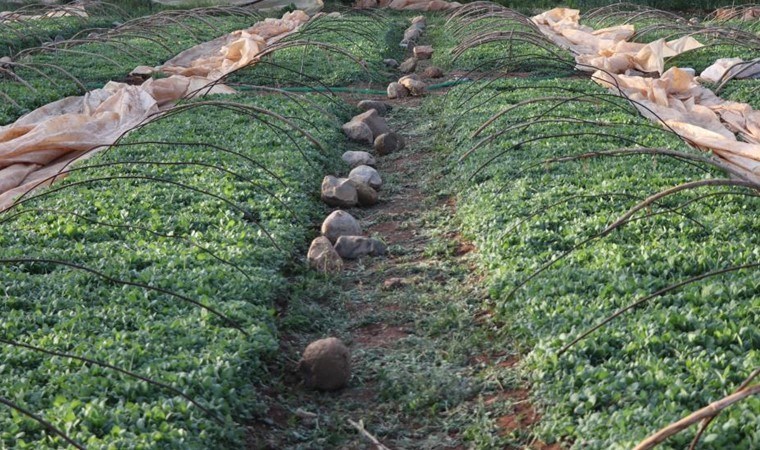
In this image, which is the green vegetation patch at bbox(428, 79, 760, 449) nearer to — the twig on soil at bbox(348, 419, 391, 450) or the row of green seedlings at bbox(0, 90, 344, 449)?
the twig on soil at bbox(348, 419, 391, 450)

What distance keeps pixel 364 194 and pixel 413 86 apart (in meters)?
5.60

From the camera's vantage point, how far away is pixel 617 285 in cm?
540

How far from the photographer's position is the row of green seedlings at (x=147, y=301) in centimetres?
419

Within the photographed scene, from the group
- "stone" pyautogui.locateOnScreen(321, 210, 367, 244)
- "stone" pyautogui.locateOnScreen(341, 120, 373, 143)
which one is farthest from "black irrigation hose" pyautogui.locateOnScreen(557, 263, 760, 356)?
"stone" pyautogui.locateOnScreen(341, 120, 373, 143)

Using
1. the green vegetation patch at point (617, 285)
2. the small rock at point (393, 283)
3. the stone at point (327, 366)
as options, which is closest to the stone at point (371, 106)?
the green vegetation patch at point (617, 285)

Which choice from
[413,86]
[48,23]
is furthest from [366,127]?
[48,23]

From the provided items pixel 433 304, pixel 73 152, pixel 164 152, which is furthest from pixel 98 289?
pixel 73 152

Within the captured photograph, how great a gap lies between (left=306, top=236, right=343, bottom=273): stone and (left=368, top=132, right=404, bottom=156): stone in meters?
3.82

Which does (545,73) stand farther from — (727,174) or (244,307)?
(244,307)

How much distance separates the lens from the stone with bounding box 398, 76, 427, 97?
13.9 meters

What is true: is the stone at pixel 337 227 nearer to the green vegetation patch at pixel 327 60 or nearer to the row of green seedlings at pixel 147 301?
the row of green seedlings at pixel 147 301

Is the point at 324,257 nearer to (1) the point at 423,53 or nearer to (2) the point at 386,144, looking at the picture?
(2) the point at 386,144

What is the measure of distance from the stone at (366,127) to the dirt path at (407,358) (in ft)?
10.3

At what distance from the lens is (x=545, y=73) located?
14117 millimetres
